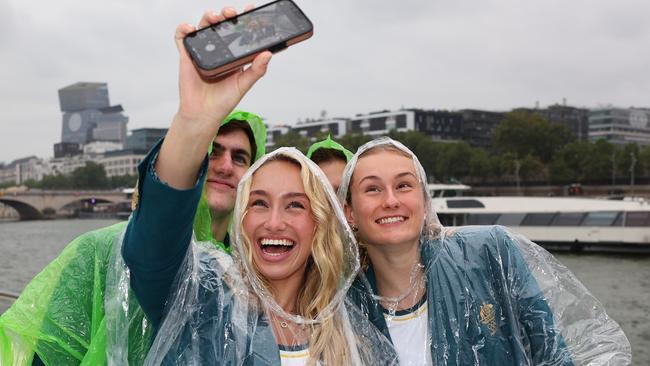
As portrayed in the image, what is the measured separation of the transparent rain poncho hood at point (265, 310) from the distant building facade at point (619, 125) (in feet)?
485

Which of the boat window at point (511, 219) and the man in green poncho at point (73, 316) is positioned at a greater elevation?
the man in green poncho at point (73, 316)

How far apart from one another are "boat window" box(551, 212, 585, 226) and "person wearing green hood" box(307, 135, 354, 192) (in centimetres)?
2689

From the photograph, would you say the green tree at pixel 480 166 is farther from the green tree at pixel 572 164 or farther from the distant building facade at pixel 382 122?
the distant building facade at pixel 382 122

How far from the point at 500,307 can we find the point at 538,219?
28977 millimetres

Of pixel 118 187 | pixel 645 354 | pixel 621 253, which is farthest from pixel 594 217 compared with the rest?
pixel 118 187

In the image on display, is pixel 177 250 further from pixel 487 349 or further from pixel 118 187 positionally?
pixel 118 187

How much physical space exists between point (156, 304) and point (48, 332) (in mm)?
573

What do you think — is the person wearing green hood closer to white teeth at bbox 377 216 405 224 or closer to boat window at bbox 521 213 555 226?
white teeth at bbox 377 216 405 224

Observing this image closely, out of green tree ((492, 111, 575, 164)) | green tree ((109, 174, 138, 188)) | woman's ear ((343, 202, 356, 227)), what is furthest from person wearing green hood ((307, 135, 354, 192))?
green tree ((109, 174, 138, 188))

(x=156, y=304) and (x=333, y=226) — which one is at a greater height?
(x=333, y=226)

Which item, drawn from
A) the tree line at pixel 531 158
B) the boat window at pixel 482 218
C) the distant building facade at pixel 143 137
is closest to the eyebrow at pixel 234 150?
the boat window at pixel 482 218

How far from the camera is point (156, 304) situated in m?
2.24

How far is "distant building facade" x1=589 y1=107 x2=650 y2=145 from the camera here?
140750mm

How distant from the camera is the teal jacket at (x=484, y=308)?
9.34 feet
